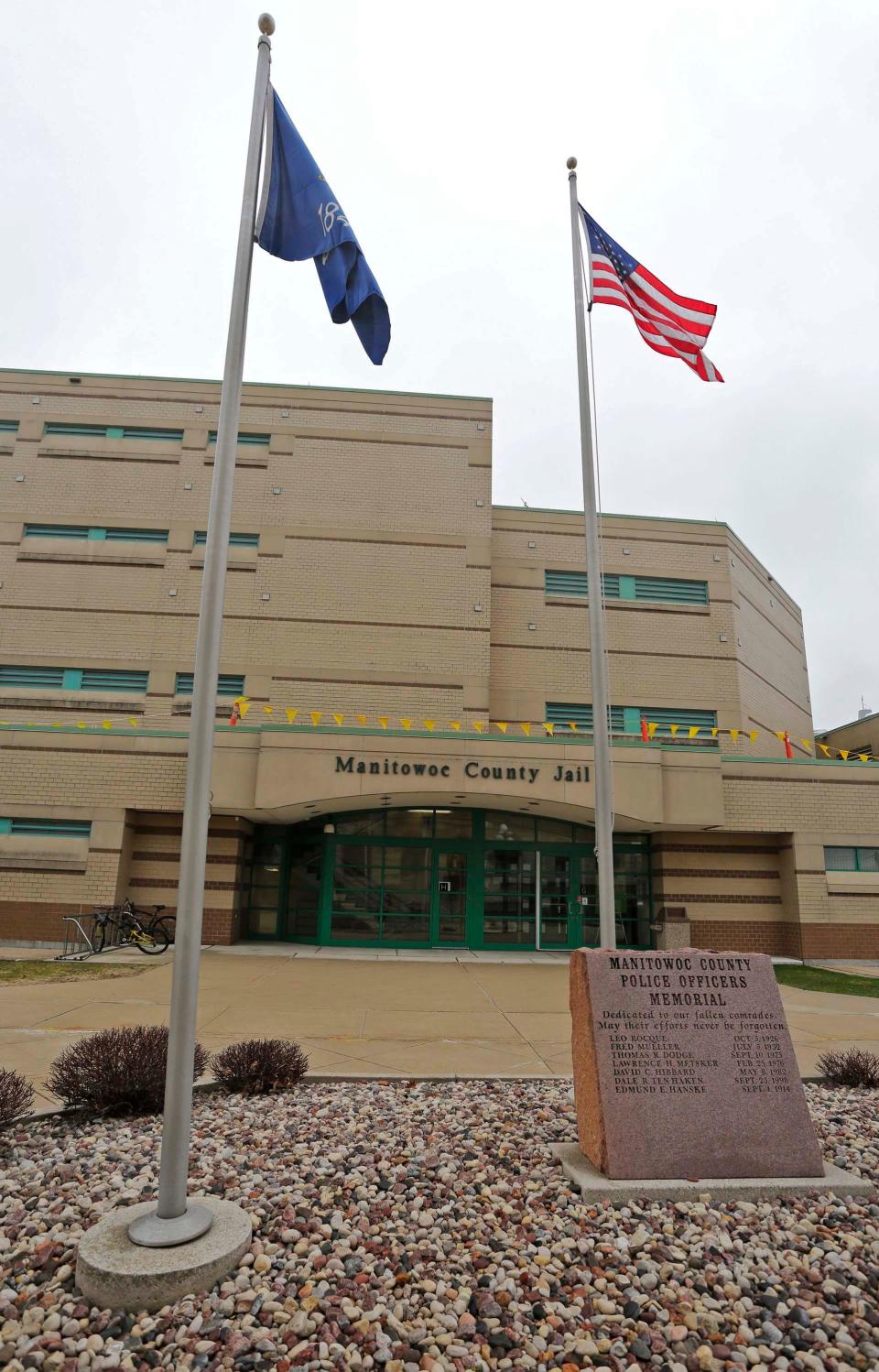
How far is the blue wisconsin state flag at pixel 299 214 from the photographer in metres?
5.40

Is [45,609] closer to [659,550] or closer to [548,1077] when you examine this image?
[659,550]

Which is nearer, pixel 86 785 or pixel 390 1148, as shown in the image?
pixel 390 1148

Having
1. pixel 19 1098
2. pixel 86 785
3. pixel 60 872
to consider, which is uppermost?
pixel 86 785

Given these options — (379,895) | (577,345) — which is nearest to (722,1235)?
(577,345)

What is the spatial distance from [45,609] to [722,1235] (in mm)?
24225

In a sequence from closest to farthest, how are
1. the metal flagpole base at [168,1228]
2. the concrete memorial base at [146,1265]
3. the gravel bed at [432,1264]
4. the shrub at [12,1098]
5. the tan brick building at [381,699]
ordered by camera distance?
1. the gravel bed at [432,1264]
2. the concrete memorial base at [146,1265]
3. the metal flagpole base at [168,1228]
4. the shrub at [12,1098]
5. the tan brick building at [381,699]

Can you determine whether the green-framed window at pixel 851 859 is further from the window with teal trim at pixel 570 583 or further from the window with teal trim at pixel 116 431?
the window with teal trim at pixel 116 431

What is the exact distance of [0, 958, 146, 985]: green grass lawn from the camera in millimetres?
13266

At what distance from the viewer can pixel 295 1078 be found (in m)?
6.72

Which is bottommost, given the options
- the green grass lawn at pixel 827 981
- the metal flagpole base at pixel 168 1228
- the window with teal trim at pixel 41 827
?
the green grass lawn at pixel 827 981

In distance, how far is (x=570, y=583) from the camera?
26.3 metres

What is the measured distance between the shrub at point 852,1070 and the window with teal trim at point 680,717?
1791 cm

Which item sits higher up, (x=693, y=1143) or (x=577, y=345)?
(x=577, y=345)

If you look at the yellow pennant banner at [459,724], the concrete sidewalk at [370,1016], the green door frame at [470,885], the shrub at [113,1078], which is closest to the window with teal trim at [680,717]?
the yellow pennant banner at [459,724]
